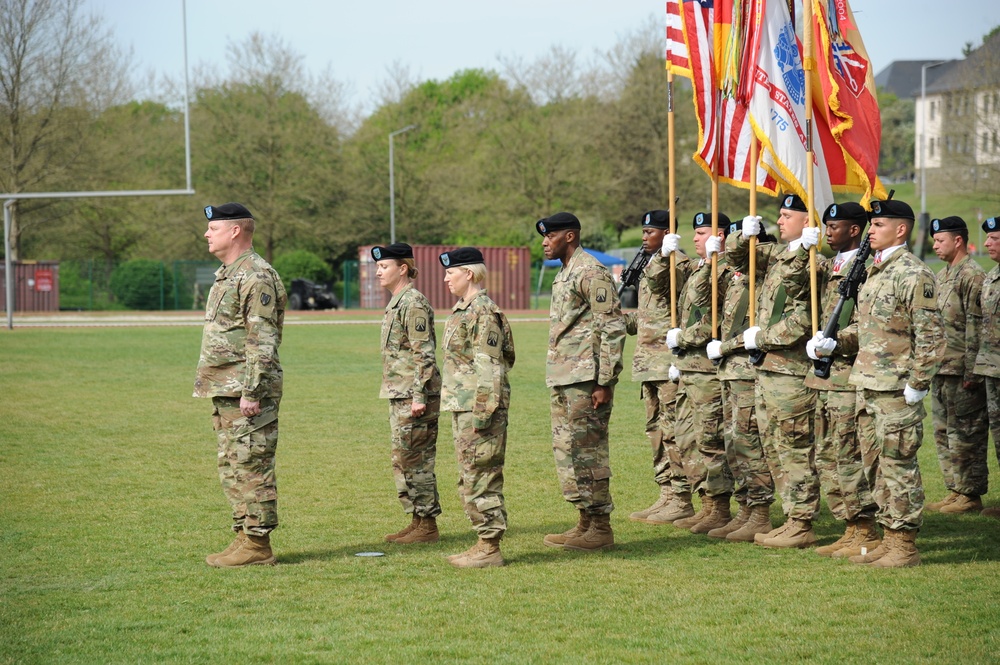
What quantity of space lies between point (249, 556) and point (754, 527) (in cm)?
384

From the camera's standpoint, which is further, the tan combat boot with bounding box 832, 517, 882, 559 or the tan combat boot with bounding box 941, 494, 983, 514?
the tan combat boot with bounding box 941, 494, 983, 514

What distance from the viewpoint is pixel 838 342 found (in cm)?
791

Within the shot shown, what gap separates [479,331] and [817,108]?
3645 millimetres

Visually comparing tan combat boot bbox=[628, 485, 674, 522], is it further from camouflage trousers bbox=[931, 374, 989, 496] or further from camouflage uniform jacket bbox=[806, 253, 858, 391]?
camouflage trousers bbox=[931, 374, 989, 496]

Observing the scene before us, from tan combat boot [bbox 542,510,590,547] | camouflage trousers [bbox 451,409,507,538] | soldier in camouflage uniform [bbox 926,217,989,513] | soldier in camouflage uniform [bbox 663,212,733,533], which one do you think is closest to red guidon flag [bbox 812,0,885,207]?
soldier in camouflage uniform [bbox 663,212,733,533]

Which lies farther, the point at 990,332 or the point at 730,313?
the point at 990,332

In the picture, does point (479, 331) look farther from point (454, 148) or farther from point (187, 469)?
point (454, 148)

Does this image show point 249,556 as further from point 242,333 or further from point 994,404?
point 994,404

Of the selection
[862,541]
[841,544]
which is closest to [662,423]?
[841,544]

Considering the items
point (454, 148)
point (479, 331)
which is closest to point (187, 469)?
point (479, 331)

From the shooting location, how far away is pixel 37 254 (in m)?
54.4

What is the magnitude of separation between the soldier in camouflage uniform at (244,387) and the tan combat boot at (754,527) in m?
3.54

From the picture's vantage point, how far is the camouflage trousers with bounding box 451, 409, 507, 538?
7.56 m

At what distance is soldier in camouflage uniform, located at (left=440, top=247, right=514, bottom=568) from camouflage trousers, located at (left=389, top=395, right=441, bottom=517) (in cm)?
67
